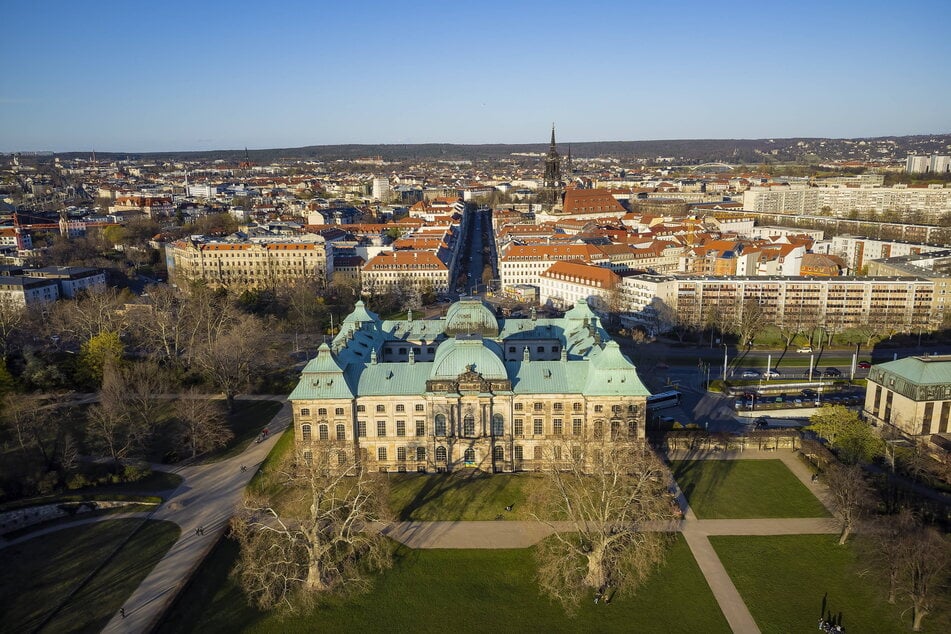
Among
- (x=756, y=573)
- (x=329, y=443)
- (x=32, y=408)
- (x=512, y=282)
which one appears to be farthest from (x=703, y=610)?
(x=512, y=282)

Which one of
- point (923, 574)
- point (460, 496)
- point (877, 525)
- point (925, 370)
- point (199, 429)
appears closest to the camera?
point (923, 574)

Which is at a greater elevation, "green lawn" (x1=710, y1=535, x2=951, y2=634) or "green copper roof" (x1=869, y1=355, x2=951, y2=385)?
Result: "green copper roof" (x1=869, y1=355, x2=951, y2=385)

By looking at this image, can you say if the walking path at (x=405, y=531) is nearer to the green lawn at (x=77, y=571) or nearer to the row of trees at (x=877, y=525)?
the green lawn at (x=77, y=571)

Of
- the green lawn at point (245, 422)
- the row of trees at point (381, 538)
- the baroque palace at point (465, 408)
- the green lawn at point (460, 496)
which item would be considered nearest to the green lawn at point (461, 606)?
the row of trees at point (381, 538)

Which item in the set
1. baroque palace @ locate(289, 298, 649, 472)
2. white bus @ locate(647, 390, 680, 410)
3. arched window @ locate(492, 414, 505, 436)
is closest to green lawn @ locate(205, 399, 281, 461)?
baroque palace @ locate(289, 298, 649, 472)

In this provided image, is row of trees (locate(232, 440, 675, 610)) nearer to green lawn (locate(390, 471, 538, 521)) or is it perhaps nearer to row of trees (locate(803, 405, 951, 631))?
green lawn (locate(390, 471, 538, 521))

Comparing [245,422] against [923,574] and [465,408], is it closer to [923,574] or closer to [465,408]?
[465,408]

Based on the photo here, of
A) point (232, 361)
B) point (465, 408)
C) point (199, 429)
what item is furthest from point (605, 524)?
point (232, 361)
